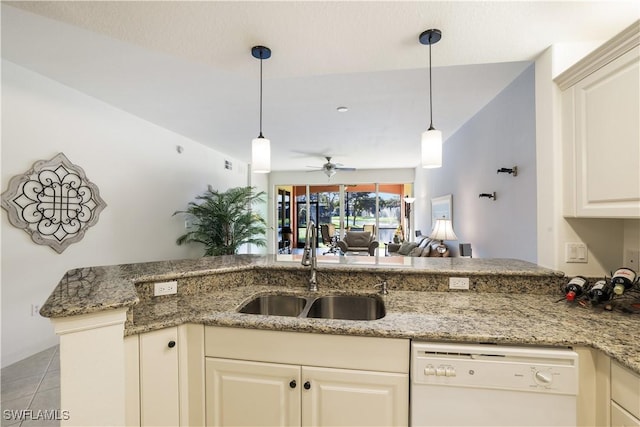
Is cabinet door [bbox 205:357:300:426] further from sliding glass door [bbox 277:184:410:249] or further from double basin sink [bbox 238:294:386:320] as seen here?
sliding glass door [bbox 277:184:410:249]

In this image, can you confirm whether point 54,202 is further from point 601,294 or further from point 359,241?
point 359,241

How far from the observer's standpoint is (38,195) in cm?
252

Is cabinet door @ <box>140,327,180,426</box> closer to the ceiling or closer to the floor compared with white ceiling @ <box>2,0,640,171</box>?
closer to the floor

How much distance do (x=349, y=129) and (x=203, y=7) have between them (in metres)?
2.91

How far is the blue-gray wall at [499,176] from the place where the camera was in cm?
236

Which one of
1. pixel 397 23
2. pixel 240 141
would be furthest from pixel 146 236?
pixel 397 23

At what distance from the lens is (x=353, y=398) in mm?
1143

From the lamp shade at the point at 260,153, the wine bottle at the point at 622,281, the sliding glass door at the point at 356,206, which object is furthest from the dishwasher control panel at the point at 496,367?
the sliding glass door at the point at 356,206

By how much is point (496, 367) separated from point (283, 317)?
0.86 meters

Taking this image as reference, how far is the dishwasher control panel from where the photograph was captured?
1010 millimetres

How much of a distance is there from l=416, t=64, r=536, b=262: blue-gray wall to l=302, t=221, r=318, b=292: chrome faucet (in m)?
1.86

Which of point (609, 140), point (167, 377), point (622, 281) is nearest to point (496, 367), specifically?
point (622, 281)

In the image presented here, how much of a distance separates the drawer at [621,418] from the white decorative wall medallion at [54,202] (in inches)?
153

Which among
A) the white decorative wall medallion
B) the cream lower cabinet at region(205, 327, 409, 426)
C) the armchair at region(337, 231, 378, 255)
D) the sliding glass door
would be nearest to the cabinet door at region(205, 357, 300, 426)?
the cream lower cabinet at region(205, 327, 409, 426)
